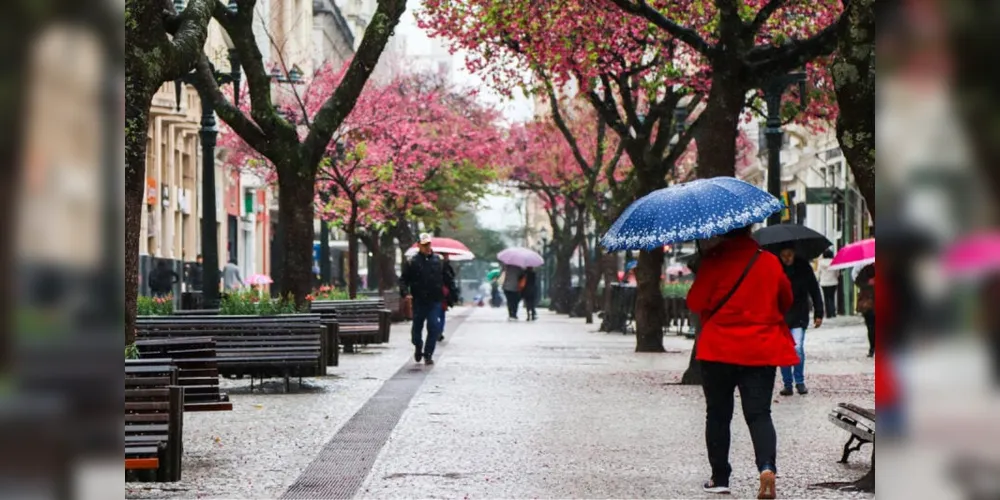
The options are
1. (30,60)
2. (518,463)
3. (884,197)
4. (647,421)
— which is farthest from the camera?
(647,421)

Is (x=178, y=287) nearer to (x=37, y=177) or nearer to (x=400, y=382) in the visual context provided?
(x=400, y=382)

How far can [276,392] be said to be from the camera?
56.4ft

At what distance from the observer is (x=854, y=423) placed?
31.0 ft

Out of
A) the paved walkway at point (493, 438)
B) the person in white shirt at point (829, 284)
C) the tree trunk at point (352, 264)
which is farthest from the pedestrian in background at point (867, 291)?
the person in white shirt at point (829, 284)

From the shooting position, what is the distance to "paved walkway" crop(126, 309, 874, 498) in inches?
349

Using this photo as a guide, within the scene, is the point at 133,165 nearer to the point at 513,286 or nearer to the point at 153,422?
the point at 153,422

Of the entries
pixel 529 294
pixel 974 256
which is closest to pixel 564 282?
pixel 529 294

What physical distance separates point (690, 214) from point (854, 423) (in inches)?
83.0

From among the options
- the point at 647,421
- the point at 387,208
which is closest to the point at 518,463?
the point at 647,421

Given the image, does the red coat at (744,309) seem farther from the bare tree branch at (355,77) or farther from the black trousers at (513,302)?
the black trousers at (513,302)

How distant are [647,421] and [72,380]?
40.9 ft

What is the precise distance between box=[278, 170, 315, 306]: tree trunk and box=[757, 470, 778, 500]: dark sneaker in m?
14.1

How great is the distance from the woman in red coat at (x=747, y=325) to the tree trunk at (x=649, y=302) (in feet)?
55.1

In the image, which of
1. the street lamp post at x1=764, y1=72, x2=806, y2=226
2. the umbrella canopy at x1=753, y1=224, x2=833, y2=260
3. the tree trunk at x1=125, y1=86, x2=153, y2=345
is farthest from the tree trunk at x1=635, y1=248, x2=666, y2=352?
the tree trunk at x1=125, y1=86, x2=153, y2=345
